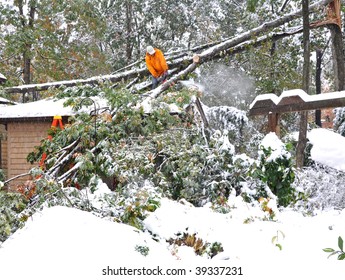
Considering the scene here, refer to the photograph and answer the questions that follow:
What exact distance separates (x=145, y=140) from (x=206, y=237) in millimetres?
3137

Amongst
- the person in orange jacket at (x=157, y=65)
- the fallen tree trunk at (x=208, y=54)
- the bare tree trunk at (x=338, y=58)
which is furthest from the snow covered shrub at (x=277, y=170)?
the bare tree trunk at (x=338, y=58)

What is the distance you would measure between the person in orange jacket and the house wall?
3793 millimetres

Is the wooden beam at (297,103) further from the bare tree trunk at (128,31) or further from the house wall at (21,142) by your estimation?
the bare tree trunk at (128,31)

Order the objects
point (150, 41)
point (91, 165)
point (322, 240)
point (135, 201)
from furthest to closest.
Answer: point (150, 41), point (91, 165), point (135, 201), point (322, 240)

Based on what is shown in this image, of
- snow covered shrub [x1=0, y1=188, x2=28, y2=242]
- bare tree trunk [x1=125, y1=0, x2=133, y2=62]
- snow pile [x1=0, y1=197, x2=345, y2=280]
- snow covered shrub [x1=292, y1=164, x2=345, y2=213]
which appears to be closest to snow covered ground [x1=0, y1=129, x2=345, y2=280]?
snow pile [x1=0, y1=197, x2=345, y2=280]

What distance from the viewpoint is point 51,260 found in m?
3.51

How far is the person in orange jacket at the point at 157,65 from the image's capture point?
10789 mm

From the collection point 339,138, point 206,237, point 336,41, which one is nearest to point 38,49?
point 336,41

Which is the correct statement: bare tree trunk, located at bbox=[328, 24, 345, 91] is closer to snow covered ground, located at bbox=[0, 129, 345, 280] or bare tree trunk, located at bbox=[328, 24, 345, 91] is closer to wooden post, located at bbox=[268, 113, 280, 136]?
wooden post, located at bbox=[268, 113, 280, 136]

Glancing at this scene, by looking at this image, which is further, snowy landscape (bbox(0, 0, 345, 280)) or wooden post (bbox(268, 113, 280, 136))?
wooden post (bbox(268, 113, 280, 136))

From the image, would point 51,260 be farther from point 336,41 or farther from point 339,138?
point 336,41

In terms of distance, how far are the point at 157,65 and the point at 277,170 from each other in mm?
5071

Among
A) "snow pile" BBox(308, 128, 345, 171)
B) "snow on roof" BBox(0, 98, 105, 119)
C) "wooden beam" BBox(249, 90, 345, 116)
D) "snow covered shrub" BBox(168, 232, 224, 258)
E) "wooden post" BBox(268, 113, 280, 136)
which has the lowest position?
"snow covered shrub" BBox(168, 232, 224, 258)

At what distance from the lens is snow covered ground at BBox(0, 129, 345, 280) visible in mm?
3490
